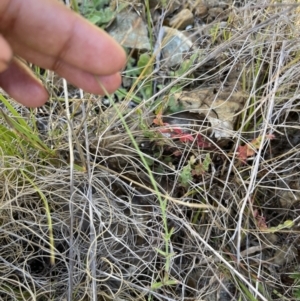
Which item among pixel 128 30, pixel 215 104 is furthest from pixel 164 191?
pixel 128 30

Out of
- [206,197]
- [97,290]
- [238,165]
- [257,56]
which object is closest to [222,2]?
[257,56]

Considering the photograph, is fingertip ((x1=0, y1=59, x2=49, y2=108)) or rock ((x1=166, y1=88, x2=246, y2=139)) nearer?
fingertip ((x1=0, y1=59, x2=49, y2=108))

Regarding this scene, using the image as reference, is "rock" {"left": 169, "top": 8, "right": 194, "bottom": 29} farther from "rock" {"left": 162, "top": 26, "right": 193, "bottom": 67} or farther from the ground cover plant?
the ground cover plant

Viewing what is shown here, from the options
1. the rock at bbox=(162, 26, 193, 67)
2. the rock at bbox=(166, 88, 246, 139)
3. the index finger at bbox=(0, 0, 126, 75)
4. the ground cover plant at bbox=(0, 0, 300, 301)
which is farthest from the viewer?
the rock at bbox=(162, 26, 193, 67)

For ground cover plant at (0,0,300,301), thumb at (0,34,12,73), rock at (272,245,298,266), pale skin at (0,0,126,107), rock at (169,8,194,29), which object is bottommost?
rock at (272,245,298,266)

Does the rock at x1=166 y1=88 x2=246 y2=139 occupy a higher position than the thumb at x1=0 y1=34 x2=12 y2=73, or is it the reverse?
the thumb at x1=0 y1=34 x2=12 y2=73

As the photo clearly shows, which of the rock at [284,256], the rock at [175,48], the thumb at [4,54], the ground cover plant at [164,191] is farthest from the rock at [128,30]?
the thumb at [4,54]

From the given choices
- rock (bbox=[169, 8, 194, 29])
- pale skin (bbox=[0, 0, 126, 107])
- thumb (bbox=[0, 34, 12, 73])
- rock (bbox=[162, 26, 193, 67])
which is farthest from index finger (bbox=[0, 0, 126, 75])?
rock (bbox=[169, 8, 194, 29])

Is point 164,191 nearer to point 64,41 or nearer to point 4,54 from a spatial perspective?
point 64,41
